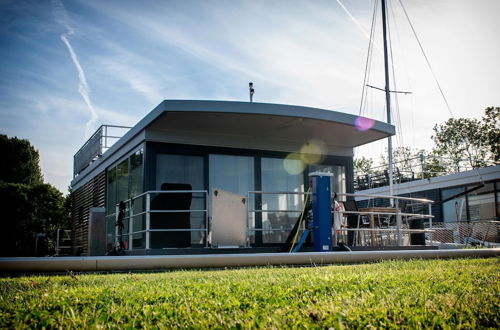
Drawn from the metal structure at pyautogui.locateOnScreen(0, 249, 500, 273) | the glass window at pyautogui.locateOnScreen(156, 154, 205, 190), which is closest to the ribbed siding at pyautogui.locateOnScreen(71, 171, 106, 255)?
the glass window at pyautogui.locateOnScreen(156, 154, 205, 190)

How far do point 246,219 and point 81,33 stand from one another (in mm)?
6580

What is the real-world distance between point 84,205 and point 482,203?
563 inches

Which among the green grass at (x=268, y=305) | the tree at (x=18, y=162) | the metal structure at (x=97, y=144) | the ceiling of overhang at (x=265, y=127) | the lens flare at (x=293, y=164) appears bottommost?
the green grass at (x=268, y=305)

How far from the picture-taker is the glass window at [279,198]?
1075 cm

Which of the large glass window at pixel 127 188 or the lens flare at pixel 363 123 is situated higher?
the lens flare at pixel 363 123

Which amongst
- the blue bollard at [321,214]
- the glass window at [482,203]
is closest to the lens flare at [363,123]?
Answer: the blue bollard at [321,214]

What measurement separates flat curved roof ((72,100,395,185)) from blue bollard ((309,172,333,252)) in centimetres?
167

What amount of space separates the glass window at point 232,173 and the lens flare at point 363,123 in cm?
247

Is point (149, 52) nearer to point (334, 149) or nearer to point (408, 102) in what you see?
point (334, 149)

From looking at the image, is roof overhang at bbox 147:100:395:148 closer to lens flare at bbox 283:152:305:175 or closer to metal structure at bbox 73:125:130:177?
lens flare at bbox 283:152:305:175

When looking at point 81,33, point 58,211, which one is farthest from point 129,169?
point 58,211

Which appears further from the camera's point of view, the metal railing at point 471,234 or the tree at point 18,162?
the tree at point 18,162

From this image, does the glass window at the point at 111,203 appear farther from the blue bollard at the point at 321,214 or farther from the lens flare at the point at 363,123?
the lens flare at the point at 363,123

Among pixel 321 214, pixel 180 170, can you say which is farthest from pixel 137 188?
pixel 321 214
